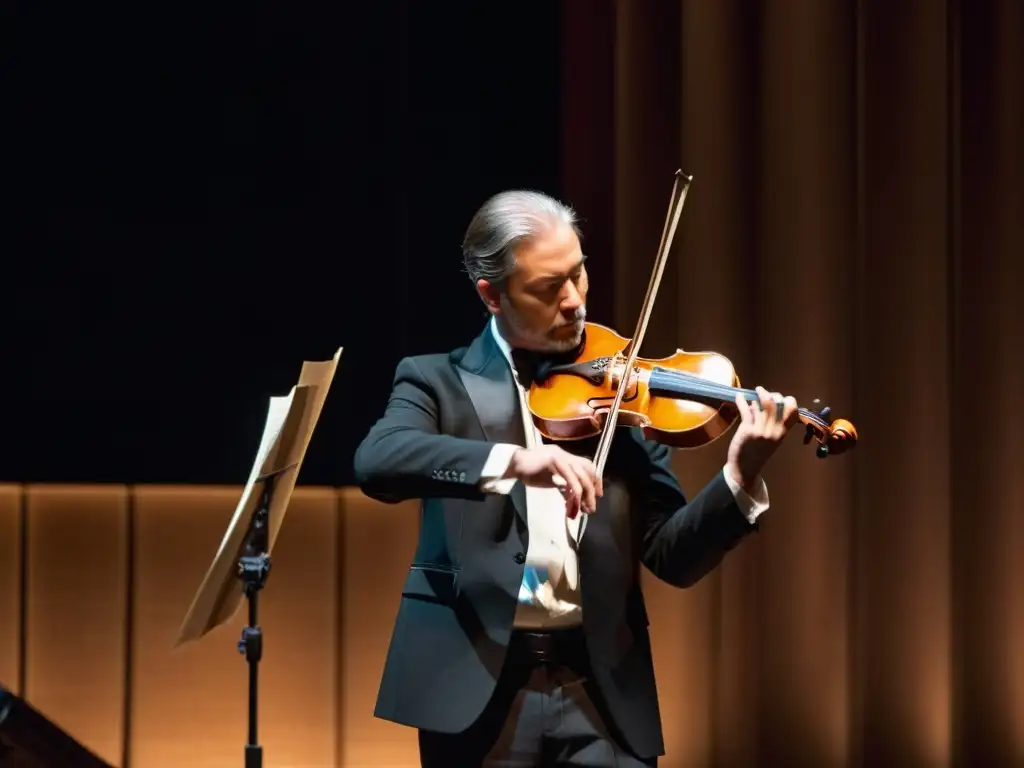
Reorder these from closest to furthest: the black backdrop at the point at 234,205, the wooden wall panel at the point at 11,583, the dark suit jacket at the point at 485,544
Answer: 1. the dark suit jacket at the point at 485,544
2. the wooden wall panel at the point at 11,583
3. the black backdrop at the point at 234,205

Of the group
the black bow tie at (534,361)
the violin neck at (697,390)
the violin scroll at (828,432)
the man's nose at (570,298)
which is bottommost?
the violin scroll at (828,432)

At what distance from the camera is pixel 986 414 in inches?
111

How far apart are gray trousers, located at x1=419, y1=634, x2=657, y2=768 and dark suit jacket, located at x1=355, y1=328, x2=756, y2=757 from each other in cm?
3

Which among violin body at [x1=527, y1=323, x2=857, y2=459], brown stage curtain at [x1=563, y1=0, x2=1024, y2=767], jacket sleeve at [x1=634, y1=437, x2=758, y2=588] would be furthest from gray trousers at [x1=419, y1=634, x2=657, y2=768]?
brown stage curtain at [x1=563, y1=0, x2=1024, y2=767]

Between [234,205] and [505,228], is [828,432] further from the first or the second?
[234,205]

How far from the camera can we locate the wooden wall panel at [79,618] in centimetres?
263

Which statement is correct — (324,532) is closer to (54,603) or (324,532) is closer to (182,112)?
(54,603)

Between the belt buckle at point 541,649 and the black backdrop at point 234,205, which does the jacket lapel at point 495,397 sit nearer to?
the belt buckle at point 541,649

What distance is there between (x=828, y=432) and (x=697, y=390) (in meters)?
0.18

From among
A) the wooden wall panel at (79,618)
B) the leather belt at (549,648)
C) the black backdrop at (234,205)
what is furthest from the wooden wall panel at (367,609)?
the leather belt at (549,648)

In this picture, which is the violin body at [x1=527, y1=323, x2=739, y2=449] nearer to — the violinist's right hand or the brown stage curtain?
the violinist's right hand

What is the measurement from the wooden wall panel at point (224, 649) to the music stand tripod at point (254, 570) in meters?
0.82

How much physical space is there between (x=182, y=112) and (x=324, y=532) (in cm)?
98

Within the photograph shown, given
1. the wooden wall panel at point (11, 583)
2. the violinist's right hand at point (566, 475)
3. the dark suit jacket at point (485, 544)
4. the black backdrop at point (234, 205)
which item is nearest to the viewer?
the violinist's right hand at point (566, 475)
